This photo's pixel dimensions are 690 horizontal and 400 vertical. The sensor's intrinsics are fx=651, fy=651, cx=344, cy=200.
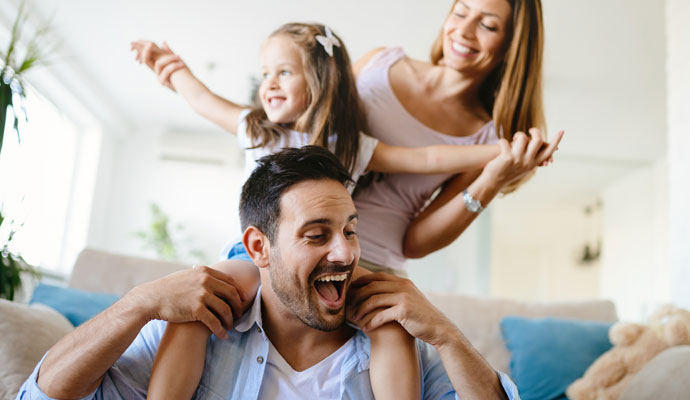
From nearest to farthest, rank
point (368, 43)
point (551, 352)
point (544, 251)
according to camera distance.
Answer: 1. point (551, 352)
2. point (368, 43)
3. point (544, 251)

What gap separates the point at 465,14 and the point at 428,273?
16.9ft

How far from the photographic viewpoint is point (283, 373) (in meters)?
1.38

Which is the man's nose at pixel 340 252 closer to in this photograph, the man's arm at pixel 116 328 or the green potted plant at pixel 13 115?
the man's arm at pixel 116 328

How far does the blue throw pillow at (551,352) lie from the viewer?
7.90 ft

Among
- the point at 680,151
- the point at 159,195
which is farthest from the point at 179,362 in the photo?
the point at 159,195

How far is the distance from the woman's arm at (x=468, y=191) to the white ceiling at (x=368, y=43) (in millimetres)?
2911

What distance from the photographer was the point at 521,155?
151cm

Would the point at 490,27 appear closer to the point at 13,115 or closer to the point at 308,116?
the point at 308,116

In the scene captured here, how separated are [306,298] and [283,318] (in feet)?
0.41

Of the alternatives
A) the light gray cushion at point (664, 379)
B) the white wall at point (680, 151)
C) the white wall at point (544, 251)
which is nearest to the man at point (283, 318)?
the light gray cushion at point (664, 379)

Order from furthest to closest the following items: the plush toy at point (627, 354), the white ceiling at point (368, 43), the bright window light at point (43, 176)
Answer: the bright window light at point (43, 176), the white ceiling at point (368, 43), the plush toy at point (627, 354)

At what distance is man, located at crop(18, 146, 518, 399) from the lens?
123 centimetres

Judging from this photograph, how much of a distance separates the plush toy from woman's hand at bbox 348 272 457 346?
3.80 ft

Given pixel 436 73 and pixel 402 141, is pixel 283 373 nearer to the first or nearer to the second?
pixel 402 141
